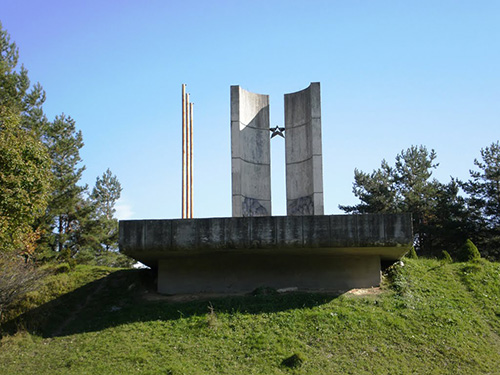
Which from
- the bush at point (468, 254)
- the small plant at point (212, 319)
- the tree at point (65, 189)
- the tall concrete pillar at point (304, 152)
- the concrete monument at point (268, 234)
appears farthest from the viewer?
the tree at point (65, 189)

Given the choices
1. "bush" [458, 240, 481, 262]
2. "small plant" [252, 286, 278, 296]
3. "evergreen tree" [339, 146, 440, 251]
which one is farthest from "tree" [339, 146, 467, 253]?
"small plant" [252, 286, 278, 296]

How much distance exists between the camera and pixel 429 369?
40.8 feet

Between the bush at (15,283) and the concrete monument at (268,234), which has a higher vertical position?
the concrete monument at (268,234)

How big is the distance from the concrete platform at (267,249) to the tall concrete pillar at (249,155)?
2545mm

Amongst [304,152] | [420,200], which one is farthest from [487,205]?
[304,152]

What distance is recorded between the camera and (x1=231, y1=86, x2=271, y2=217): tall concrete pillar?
1942cm

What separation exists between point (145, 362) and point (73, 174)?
19593 millimetres

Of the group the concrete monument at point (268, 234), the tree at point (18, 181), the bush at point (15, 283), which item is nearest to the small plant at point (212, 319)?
the concrete monument at point (268, 234)

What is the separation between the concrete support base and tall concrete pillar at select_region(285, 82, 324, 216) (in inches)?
90.2

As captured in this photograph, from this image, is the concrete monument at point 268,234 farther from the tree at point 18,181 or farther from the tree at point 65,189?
the tree at point 65,189

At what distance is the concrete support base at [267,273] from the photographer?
17078 mm

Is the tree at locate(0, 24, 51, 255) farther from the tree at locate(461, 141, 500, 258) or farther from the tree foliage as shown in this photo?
the tree at locate(461, 141, 500, 258)

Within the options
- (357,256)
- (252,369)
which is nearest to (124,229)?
(252,369)

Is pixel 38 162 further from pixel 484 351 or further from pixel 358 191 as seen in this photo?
pixel 358 191
